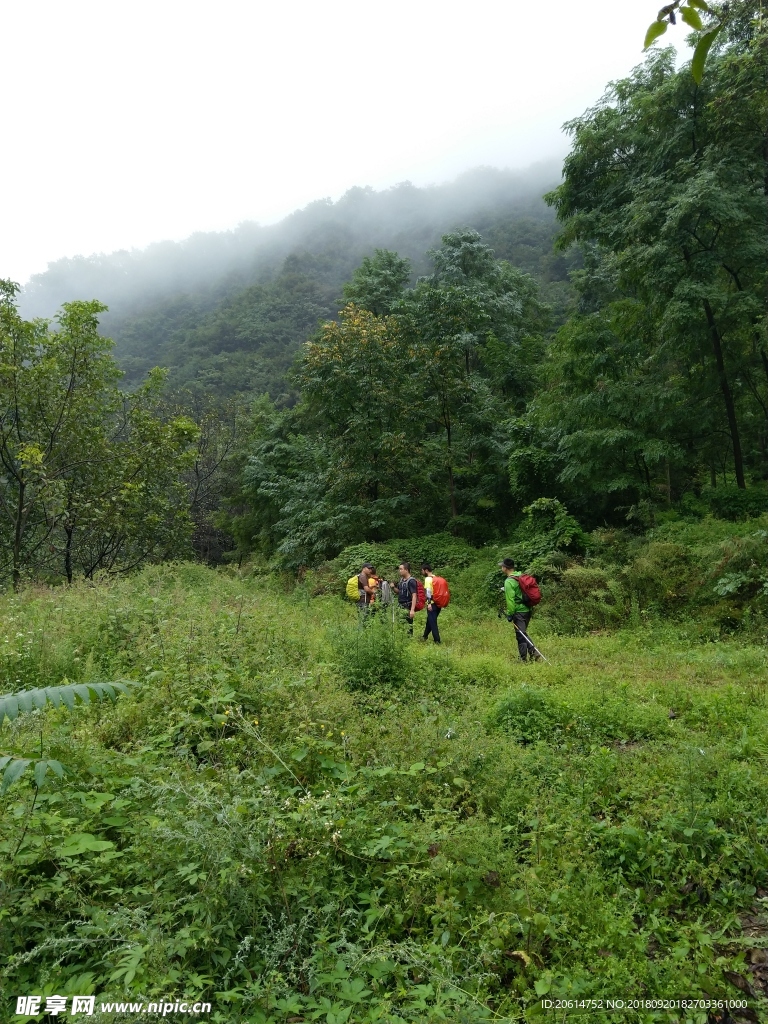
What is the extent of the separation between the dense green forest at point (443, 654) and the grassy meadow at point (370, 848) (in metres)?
0.02

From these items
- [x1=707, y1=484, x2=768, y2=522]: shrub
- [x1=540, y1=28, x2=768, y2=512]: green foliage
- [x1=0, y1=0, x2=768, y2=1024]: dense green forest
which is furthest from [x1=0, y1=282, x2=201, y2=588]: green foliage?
[x1=707, y1=484, x2=768, y2=522]: shrub

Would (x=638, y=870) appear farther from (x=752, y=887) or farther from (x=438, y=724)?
(x=438, y=724)

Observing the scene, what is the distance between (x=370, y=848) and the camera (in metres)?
3.71

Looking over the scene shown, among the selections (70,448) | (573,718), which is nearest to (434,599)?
(573,718)

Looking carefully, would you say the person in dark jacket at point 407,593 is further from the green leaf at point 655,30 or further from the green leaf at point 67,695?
the green leaf at point 655,30

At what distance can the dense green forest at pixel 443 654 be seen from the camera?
10.2 feet

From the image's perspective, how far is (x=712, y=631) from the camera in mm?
10906

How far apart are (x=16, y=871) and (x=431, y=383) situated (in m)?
19.8

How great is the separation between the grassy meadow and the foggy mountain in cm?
3566

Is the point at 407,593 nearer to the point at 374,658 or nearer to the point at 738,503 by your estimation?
the point at 374,658

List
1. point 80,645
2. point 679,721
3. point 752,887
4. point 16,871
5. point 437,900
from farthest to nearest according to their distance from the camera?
point 80,645, point 679,721, point 752,887, point 437,900, point 16,871

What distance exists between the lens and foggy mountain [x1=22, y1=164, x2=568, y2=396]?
202 feet

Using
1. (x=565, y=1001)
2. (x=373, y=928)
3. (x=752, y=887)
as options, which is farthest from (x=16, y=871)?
(x=752, y=887)

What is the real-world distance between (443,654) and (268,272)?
103m
